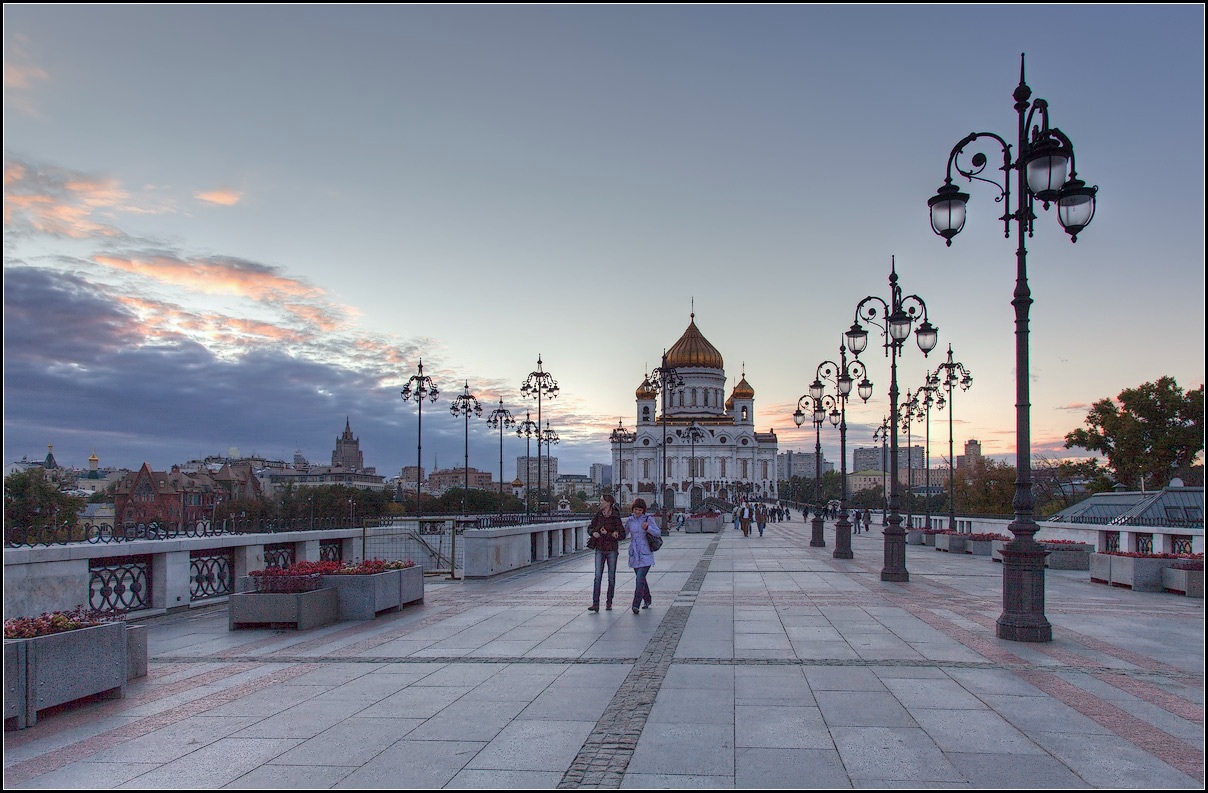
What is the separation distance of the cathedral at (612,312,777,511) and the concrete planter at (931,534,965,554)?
104843 mm

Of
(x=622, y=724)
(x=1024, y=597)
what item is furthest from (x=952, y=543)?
(x=622, y=724)

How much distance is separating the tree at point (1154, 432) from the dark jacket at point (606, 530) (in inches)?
2238

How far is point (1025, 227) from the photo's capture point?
12.3 m

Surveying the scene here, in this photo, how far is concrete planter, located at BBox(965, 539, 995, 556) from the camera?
29844mm

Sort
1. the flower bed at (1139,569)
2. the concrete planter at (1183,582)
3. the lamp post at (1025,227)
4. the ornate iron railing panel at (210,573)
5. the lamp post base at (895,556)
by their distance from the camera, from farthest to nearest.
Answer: the lamp post base at (895,556)
the flower bed at (1139,569)
the concrete planter at (1183,582)
the ornate iron railing panel at (210,573)
the lamp post at (1025,227)

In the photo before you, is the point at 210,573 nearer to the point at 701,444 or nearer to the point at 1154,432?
the point at 1154,432

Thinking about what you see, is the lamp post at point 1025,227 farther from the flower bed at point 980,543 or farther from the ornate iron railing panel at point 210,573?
the flower bed at point 980,543

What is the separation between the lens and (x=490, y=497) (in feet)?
337

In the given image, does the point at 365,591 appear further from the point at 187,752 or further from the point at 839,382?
the point at 839,382

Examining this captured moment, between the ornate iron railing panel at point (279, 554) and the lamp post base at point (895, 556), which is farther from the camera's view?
the lamp post base at point (895, 556)

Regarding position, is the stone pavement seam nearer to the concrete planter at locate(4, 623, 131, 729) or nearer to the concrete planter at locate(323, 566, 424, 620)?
the concrete planter at locate(323, 566, 424, 620)

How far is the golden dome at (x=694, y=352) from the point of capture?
458 feet

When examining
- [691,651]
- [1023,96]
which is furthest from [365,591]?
[1023,96]

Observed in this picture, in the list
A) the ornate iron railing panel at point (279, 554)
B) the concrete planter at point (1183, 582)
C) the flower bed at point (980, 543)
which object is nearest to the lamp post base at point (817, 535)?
the flower bed at point (980, 543)
